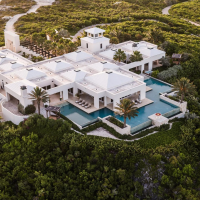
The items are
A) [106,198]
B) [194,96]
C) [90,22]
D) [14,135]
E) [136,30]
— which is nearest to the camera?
[106,198]

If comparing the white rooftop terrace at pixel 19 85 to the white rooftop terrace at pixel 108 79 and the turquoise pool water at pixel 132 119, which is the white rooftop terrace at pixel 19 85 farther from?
the white rooftop terrace at pixel 108 79

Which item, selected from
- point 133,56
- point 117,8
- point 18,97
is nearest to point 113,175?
point 18,97

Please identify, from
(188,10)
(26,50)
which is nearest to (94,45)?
(26,50)

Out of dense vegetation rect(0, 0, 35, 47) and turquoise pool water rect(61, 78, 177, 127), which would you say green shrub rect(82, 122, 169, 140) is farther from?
dense vegetation rect(0, 0, 35, 47)

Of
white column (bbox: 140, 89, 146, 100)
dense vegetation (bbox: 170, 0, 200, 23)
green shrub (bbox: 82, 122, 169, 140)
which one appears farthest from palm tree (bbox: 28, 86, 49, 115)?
dense vegetation (bbox: 170, 0, 200, 23)

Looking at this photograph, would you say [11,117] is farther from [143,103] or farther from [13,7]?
[13,7]

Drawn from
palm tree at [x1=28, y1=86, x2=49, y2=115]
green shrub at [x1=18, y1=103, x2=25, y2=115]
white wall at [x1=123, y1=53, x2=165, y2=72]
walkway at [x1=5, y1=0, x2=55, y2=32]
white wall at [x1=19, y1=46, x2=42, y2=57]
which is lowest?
walkway at [x1=5, y1=0, x2=55, y2=32]

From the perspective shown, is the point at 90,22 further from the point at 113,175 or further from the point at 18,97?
the point at 113,175
